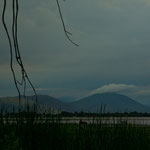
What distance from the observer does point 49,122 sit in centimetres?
567

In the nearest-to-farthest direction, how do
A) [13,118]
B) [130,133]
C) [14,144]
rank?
[14,144] → [13,118] → [130,133]

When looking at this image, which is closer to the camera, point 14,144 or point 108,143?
point 14,144

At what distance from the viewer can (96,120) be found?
611 centimetres

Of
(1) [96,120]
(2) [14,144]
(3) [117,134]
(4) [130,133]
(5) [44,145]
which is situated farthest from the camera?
(4) [130,133]

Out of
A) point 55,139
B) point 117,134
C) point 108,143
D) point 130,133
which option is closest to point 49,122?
point 55,139

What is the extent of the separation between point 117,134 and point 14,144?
3.18 metres

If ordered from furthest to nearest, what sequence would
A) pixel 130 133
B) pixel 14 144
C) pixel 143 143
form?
pixel 143 143, pixel 130 133, pixel 14 144

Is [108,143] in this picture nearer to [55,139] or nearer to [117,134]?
[117,134]

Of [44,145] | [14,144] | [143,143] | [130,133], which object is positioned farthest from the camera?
[143,143]

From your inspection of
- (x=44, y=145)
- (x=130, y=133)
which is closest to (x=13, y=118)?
(x=44, y=145)

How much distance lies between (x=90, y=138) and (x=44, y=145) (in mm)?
871

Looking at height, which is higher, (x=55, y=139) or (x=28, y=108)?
(x=28, y=108)

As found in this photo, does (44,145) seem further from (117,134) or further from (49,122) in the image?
(117,134)

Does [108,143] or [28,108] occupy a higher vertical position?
[28,108]
